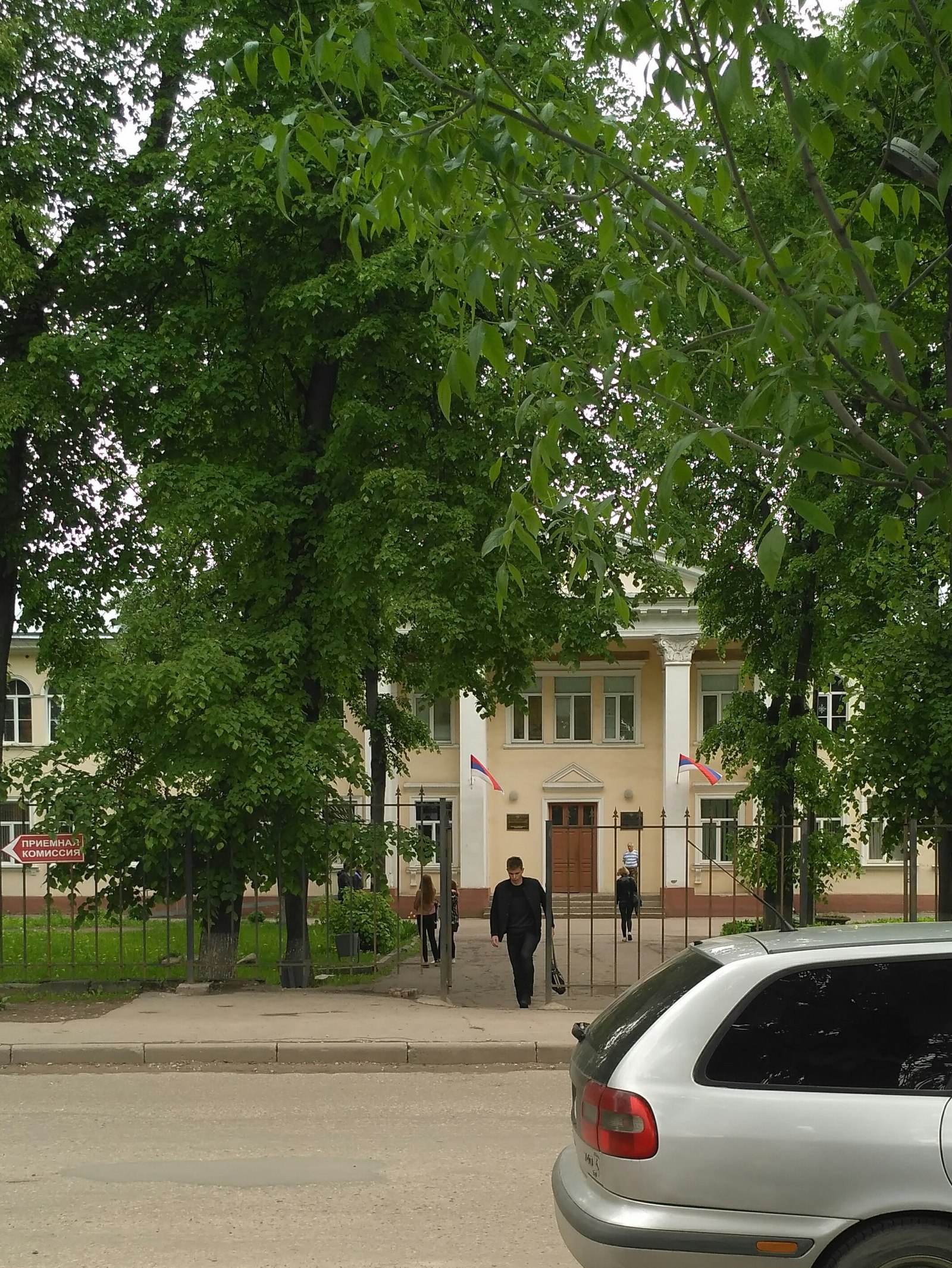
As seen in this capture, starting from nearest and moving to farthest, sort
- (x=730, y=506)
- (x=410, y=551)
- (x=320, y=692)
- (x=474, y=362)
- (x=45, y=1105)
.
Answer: (x=474, y=362) → (x=45, y=1105) → (x=410, y=551) → (x=320, y=692) → (x=730, y=506)

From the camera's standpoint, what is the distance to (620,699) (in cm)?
4375

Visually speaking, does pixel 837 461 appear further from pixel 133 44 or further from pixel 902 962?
pixel 133 44

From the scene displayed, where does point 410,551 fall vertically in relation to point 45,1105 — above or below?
above

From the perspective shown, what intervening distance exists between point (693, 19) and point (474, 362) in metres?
1.89

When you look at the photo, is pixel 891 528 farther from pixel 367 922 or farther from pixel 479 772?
pixel 479 772

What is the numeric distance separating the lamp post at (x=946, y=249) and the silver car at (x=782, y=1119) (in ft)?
9.67

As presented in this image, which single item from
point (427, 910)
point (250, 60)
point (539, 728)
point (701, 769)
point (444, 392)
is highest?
point (250, 60)

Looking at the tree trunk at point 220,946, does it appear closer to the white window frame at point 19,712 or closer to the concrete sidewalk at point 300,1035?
the concrete sidewalk at point 300,1035

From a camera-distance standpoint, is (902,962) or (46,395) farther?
(46,395)

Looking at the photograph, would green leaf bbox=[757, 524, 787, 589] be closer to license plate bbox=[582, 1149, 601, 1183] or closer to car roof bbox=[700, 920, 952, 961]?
car roof bbox=[700, 920, 952, 961]

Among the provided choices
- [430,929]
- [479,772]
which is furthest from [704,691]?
[430,929]

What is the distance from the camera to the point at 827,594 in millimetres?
20562

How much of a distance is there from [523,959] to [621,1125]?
33.0ft

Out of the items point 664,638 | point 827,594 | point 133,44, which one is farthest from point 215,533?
point 664,638
